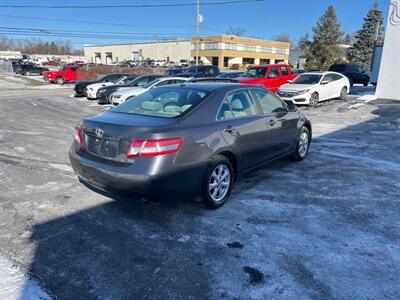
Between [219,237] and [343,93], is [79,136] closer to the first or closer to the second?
[219,237]

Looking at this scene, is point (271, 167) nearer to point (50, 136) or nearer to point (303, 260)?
point (303, 260)

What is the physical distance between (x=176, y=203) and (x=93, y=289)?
1.85 m

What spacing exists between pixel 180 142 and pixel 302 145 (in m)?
3.64

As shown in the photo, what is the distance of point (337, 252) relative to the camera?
337 cm

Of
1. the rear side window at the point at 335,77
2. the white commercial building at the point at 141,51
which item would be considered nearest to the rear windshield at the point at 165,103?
the rear side window at the point at 335,77

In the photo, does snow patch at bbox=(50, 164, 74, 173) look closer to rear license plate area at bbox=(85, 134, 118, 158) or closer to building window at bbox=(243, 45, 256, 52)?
rear license plate area at bbox=(85, 134, 118, 158)

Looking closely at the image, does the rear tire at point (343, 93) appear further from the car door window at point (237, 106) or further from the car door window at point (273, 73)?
the car door window at point (237, 106)

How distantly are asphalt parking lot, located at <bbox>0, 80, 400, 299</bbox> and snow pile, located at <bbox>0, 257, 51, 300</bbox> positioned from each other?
78 millimetres

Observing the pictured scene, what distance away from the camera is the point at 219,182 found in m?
4.33

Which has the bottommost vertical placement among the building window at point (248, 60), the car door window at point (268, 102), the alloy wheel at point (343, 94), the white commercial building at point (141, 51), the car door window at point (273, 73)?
the alloy wheel at point (343, 94)

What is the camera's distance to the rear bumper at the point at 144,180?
351cm

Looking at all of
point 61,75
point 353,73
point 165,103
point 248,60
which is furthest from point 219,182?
point 248,60

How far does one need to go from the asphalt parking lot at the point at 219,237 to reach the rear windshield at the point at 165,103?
3.84ft

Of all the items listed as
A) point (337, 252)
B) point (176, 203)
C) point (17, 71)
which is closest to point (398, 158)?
point (337, 252)
